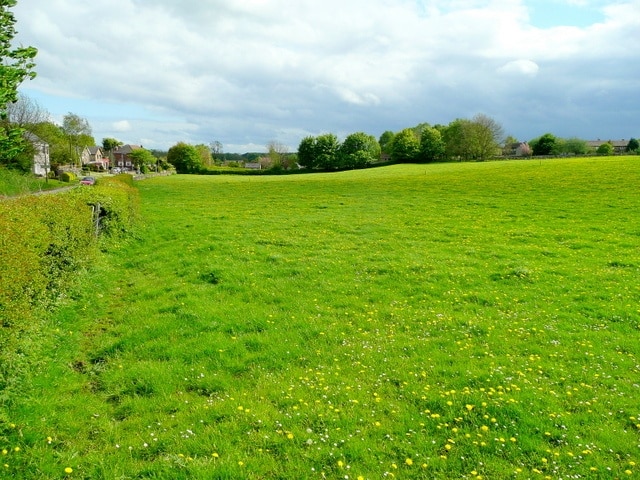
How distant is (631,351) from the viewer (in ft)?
24.7

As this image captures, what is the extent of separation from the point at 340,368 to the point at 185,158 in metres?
139

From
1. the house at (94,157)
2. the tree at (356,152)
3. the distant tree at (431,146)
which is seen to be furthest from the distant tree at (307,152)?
the house at (94,157)

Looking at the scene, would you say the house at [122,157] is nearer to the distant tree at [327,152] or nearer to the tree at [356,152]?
the distant tree at [327,152]

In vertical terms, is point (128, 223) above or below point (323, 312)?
above

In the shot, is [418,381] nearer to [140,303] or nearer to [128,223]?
[140,303]

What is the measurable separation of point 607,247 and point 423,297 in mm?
9823

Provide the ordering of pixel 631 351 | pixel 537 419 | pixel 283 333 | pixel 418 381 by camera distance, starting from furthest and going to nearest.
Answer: pixel 283 333
pixel 631 351
pixel 418 381
pixel 537 419

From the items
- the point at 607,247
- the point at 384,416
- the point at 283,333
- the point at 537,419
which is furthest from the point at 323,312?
the point at 607,247

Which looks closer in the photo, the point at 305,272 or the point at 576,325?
the point at 576,325

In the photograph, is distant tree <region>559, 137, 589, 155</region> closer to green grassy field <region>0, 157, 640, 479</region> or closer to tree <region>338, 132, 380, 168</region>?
tree <region>338, 132, 380, 168</region>

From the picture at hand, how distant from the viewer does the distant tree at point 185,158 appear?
438 ft

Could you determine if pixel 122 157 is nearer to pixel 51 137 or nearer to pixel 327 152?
A: pixel 327 152

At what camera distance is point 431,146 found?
10544cm

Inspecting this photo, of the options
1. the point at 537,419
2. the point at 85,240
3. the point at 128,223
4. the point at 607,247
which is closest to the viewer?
the point at 537,419
